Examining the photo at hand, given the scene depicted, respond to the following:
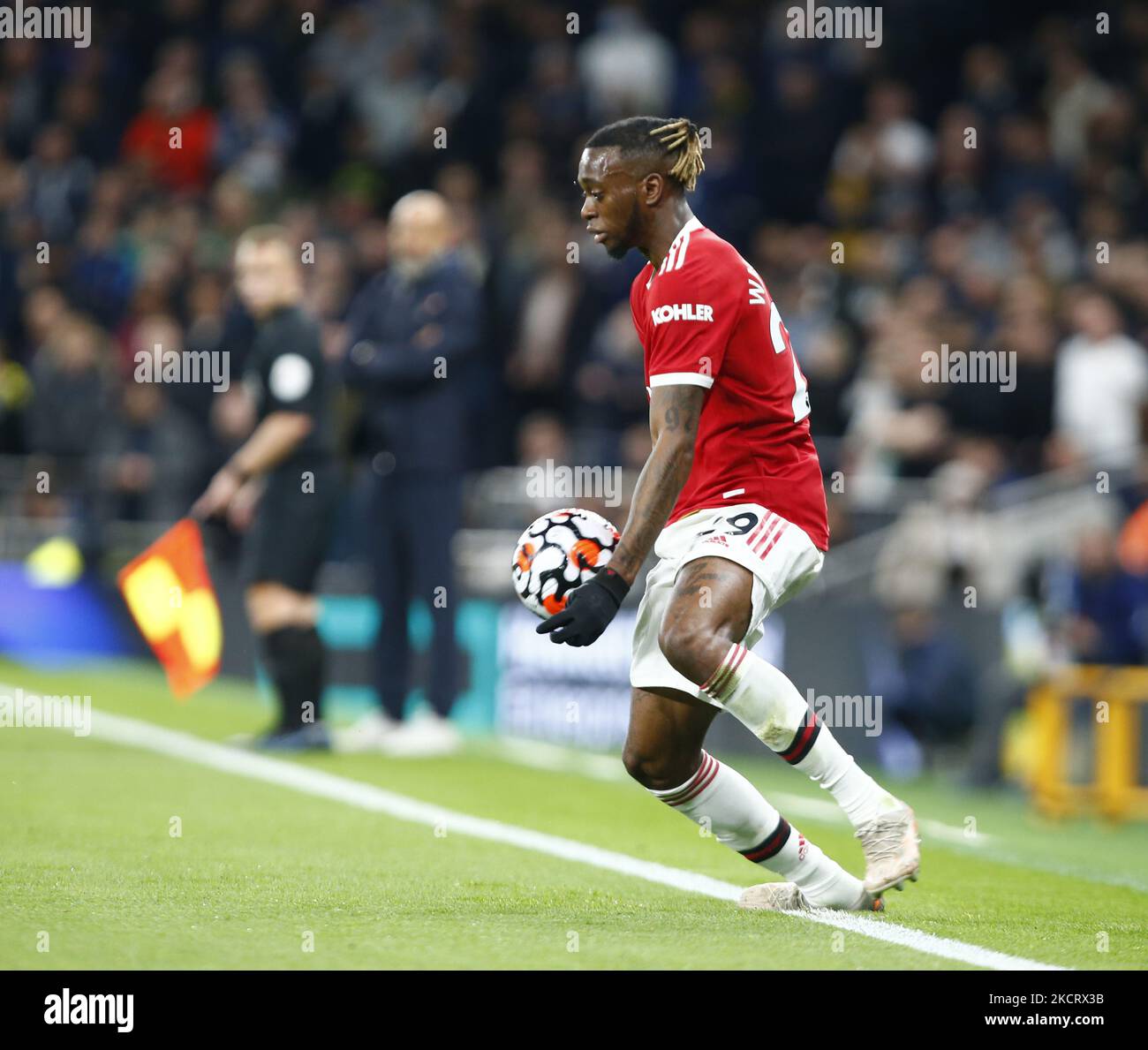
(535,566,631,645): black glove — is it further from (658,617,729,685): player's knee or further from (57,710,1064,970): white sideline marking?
(57,710,1064,970): white sideline marking

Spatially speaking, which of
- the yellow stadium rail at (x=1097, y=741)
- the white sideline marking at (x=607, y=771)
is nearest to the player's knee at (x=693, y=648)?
the white sideline marking at (x=607, y=771)

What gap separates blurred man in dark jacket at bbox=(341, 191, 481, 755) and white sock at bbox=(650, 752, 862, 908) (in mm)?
4764

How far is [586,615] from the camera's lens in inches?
204

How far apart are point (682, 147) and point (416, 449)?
4845 millimetres

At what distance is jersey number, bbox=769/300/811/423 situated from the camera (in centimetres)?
566

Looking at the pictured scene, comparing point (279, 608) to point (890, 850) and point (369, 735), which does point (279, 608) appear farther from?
point (890, 850)

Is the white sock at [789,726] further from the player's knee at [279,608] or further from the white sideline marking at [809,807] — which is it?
the player's knee at [279,608]

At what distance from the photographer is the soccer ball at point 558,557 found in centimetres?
556

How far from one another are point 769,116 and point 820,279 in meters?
2.50

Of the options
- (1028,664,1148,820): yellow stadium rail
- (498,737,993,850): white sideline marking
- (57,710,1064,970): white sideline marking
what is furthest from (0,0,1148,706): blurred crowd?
(57,710,1064,970): white sideline marking

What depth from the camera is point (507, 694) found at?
12766 mm
